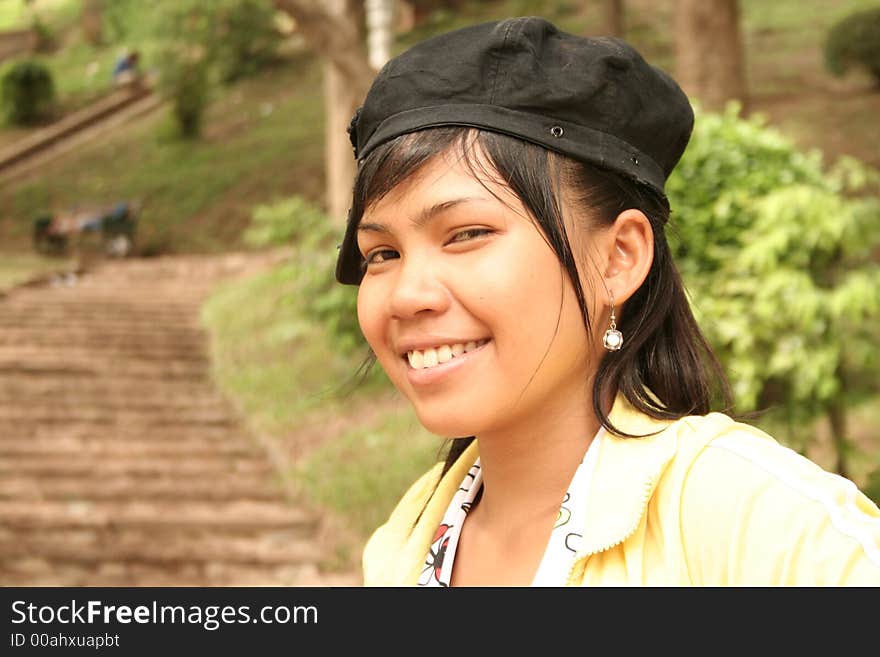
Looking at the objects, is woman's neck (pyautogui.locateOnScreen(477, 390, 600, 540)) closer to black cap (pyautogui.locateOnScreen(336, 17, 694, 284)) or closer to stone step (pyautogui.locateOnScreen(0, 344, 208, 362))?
black cap (pyautogui.locateOnScreen(336, 17, 694, 284))

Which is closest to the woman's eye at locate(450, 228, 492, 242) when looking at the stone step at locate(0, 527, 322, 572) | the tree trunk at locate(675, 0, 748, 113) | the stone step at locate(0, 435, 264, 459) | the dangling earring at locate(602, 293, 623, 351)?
the dangling earring at locate(602, 293, 623, 351)

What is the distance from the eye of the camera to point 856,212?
16.3ft

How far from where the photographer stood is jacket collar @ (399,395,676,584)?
141 cm

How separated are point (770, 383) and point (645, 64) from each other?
3.91m

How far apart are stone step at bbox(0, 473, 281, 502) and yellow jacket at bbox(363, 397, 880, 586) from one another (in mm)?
6275

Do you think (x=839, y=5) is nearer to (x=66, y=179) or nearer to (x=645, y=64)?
(x=66, y=179)

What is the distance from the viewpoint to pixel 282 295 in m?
10.5

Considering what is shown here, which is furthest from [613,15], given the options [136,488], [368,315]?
[368,315]

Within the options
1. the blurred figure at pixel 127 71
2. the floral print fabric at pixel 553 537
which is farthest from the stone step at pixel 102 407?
the blurred figure at pixel 127 71

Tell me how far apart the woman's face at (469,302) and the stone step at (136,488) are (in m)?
6.17

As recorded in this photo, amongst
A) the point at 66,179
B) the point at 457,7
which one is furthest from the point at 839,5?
the point at 66,179

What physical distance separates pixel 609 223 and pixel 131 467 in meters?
6.96

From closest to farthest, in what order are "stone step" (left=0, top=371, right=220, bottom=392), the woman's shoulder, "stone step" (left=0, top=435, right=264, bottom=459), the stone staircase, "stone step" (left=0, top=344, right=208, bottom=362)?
the woman's shoulder → the stone staircase → "stone step" (left=0, top=435, right=264, bottom=459) → "stone step" (left=0, top=371, right=220, bottom=392) → "stone step" (left=0, top=344, right=208, bottom=362)

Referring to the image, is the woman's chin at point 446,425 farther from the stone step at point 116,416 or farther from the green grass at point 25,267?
the green grass at point 25,267
